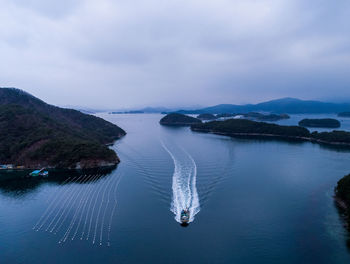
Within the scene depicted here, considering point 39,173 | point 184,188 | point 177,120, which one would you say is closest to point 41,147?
point 39,173

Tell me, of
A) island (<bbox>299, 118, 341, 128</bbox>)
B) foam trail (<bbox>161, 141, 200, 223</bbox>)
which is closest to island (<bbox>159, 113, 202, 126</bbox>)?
island (<bbox>299, 118, 341, 128</bbox>)

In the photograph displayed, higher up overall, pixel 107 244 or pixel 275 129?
pixel 275 129

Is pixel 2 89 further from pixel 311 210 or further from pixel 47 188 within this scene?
pixel 311 210

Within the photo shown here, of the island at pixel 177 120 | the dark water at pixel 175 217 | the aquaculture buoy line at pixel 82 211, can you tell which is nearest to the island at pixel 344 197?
the dark water at pixel 175 217

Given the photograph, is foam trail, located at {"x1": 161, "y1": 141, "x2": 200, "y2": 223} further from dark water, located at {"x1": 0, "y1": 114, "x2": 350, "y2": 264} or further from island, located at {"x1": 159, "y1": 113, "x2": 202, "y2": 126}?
island, located at {"x1": 159, "y1": 113, "x2": 202, "y2": 126}

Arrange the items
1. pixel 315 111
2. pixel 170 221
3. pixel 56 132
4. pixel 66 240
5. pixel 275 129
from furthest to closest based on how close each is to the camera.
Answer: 1. pixel 315 111
2. pixel 275 129
3. pixel 56 132
4. pixel 170 221
5. pixel 66 240

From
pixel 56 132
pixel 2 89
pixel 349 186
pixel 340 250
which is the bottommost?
pixel 340 250

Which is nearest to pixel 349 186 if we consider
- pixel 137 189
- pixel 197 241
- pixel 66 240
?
pixel 197 241
